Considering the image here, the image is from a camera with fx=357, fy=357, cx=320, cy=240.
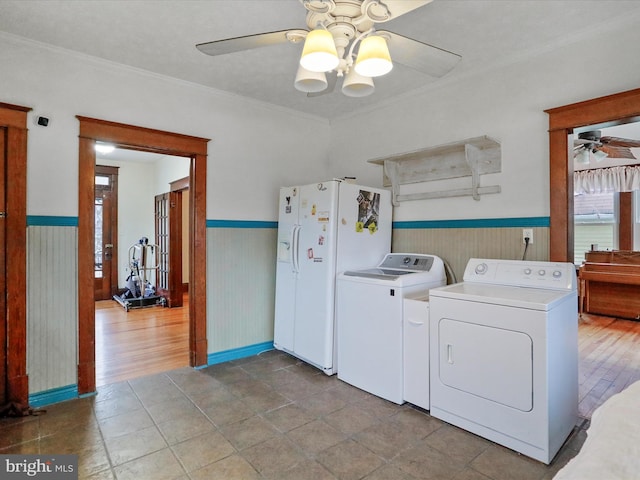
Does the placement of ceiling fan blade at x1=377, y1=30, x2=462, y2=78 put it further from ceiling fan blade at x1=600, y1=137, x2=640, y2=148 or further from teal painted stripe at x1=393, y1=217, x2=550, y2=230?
ceiling fan blade at x1=600, y1=137, x2=640, y2=148

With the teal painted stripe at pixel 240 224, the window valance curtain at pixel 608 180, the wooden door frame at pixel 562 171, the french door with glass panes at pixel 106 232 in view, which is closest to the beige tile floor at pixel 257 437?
the wooden door frame at pixel 562 171

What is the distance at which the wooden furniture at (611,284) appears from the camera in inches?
202

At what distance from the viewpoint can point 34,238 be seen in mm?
2500

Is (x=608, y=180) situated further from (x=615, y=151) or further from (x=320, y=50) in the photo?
(x=320, y=50)

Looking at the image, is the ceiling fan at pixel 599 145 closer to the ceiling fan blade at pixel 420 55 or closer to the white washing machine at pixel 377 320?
the white washing machine at pixel 377 320

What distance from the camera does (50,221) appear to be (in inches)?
101

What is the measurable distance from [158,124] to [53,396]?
2231 mm

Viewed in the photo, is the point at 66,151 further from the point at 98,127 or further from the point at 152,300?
the point at 152,300

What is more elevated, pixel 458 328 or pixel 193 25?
pixel 193 25

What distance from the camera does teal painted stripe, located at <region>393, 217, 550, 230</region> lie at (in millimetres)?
2572

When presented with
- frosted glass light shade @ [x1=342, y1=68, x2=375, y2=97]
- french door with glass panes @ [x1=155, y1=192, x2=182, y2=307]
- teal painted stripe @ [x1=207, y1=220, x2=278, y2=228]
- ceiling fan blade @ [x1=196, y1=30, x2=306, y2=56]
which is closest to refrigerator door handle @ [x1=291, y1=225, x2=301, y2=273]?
teal painted stripe @ [x1=207, y1=220, x2=278, y2=228]

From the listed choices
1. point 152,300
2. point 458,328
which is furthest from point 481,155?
point 152,300

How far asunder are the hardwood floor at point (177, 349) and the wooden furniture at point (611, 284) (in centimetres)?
18

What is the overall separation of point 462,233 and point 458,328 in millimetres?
1047
